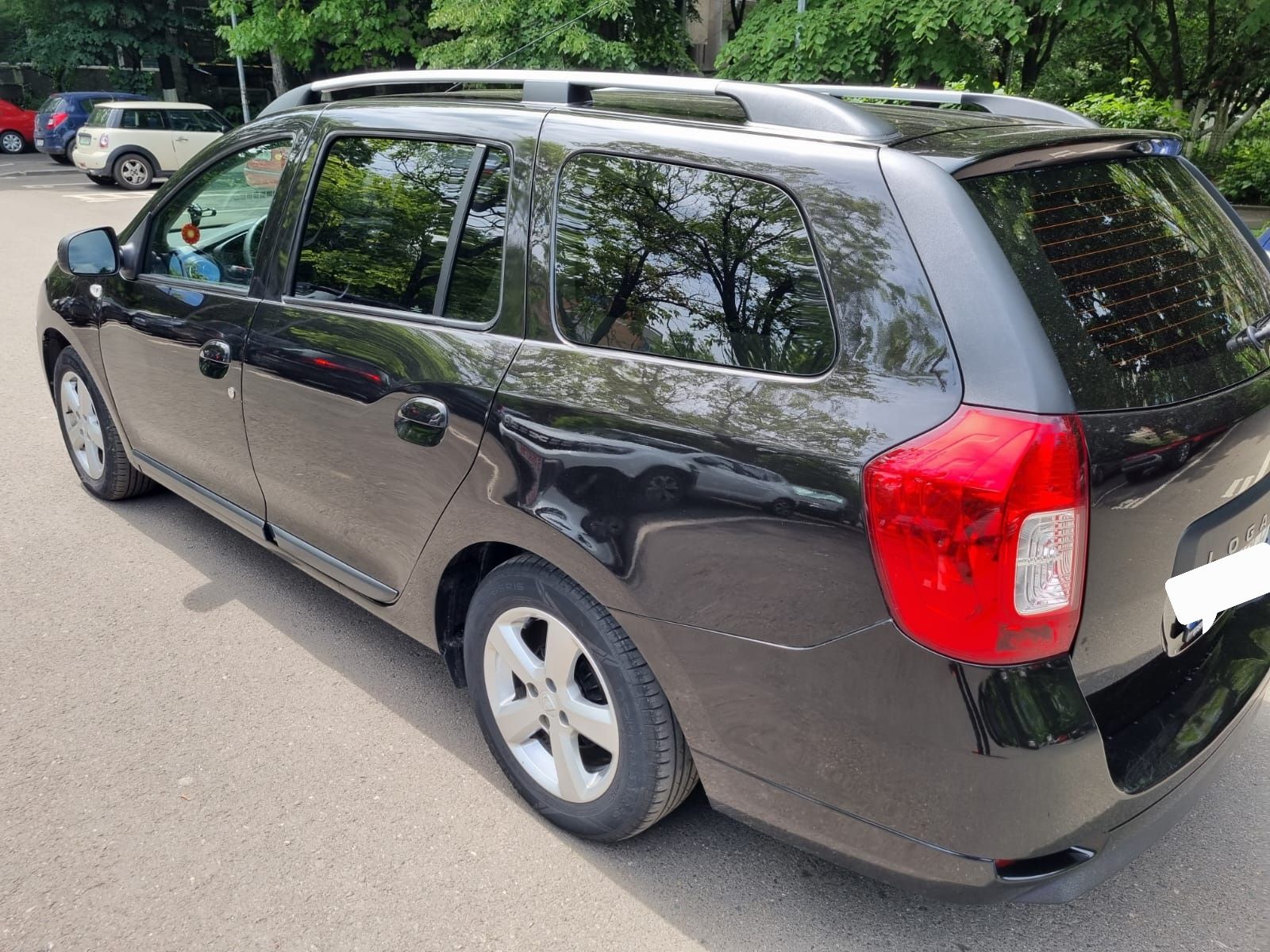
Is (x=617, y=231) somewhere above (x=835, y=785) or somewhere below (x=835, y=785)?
above

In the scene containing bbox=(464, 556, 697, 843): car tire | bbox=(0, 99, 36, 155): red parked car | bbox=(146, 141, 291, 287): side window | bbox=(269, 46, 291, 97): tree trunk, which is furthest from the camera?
bbox=(0, 99, 36, 155): red parked car

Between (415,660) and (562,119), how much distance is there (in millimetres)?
1941

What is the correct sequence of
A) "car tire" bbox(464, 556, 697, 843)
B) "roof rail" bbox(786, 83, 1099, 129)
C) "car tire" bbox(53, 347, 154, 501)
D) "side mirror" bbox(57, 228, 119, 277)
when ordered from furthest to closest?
1. "car tire" bbox(53, 347, 154, 501)
2. "side mirror" bbox(57, 228, 119, 277)
3. "roof rail" bbox(786, 83, 1099, 129)
4. "car tire" bbox(464, 556, 697, 843)

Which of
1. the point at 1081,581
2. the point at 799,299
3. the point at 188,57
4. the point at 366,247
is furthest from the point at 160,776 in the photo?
the point at 188,57

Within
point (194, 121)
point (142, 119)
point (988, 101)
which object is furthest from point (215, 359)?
point (194, 121)

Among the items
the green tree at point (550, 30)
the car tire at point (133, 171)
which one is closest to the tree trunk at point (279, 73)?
the car tire at point (133, 171)

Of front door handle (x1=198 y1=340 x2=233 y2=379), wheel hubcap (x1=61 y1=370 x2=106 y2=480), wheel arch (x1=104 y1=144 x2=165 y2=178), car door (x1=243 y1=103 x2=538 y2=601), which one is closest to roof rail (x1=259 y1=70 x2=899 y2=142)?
car door (x1=243 y1=103 x2=538 y2=601)

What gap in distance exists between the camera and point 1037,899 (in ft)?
6.34

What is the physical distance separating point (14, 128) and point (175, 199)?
30234 millimetres

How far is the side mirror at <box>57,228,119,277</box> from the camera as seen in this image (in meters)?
3.95

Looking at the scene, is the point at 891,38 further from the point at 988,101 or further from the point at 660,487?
the point at 660,487

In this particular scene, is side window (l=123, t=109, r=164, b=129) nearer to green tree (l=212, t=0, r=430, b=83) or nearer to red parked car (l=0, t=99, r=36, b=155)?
green tree (l=212, t=0, r=430, b=83)

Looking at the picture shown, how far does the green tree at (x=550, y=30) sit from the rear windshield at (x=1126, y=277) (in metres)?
12.3

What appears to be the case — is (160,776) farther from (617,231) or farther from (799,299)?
(799,299)
